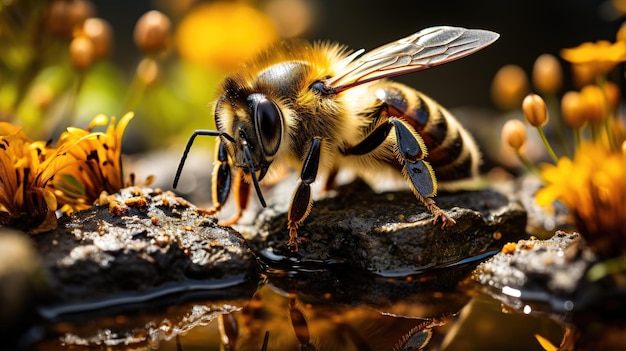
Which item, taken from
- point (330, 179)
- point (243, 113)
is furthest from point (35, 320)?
point (330, 179)

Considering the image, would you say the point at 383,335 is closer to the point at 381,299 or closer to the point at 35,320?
the point at 381,299

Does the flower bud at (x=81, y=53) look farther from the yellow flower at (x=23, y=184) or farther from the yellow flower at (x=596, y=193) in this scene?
the yellow flower at (x=596, y=193)

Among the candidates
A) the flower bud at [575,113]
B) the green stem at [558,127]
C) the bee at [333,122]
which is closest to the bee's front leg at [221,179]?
the bee at [333,122]

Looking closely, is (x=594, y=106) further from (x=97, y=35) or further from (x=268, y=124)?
(x=97, y=35)

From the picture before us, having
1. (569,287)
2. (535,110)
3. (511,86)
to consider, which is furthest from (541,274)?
(511,86)

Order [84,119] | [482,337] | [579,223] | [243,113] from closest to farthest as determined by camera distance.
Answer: [482,337], [579,223], [243,113], [84,119]

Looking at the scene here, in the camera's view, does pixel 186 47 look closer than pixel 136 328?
No
